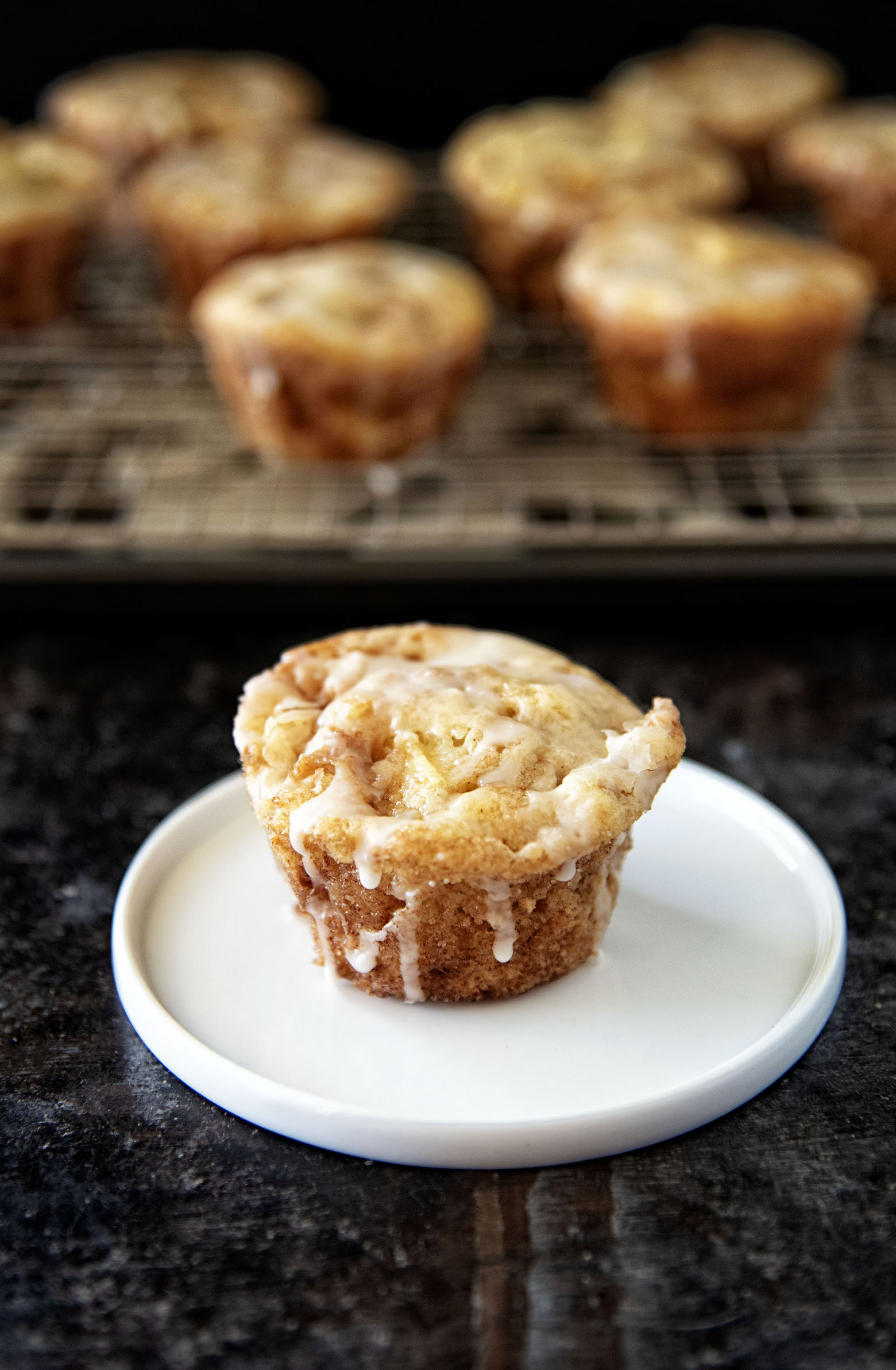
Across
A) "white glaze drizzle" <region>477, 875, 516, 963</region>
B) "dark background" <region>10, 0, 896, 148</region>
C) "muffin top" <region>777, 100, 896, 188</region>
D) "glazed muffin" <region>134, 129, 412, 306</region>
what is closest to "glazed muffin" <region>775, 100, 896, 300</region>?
"muffin top" <region>777, 100, 896, 188</region>

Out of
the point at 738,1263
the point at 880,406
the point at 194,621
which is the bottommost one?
the point at 880,406

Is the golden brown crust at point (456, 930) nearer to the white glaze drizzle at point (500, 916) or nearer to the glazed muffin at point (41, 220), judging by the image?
the white glaze drizzle at point (500, 916)

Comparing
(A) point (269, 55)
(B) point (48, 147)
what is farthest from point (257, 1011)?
(A) point (269, 55)

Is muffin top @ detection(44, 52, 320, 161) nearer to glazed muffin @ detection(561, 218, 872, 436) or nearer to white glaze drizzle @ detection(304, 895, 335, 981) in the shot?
glazed muffin @ detection(561, 218, 872, 436)

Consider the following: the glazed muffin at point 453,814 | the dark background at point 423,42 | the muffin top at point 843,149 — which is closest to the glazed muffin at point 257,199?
the dark background at point 423,42

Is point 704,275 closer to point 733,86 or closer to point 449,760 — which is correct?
point 733,86

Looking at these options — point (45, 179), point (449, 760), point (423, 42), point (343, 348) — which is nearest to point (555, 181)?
point (423, 42)

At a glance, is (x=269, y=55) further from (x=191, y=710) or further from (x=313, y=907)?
(x=313, y=907)
